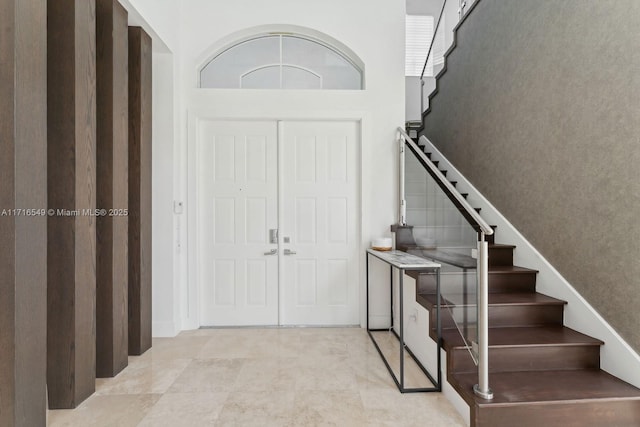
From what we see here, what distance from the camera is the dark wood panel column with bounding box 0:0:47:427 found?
1.56m

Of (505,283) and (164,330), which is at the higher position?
(505,283)

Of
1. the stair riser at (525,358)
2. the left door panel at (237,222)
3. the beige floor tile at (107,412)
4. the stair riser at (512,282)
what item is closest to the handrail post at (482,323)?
the stair riser at (525,358)

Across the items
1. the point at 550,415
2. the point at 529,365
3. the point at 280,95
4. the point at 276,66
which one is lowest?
the point at 550,415

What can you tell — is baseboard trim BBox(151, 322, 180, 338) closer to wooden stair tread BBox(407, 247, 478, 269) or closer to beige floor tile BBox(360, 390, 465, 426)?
beige floor tile BBox(360, 390, 465, 426)

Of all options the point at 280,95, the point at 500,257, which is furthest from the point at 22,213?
the point at 500,257

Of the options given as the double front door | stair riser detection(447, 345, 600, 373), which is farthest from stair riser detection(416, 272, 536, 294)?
the double front door

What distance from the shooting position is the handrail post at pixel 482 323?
187 cm

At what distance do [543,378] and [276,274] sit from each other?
2.54 metres

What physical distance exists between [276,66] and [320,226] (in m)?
1.91

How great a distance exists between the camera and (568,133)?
2562 millimetres

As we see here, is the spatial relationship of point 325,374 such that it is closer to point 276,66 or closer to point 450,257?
point 450,257

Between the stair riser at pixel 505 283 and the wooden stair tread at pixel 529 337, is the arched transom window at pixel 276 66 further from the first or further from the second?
the wooden stair tread at pixel 529 337

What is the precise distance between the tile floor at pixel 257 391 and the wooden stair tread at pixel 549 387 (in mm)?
297

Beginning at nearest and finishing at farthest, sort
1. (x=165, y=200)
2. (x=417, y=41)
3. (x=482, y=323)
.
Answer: (x=482, y=323) < (x=165, y=200) < (x=417, y=41)
